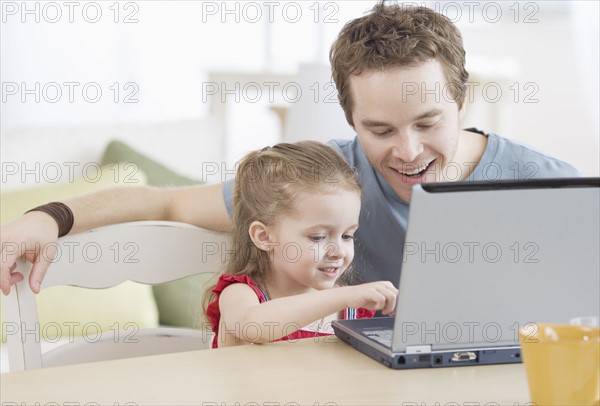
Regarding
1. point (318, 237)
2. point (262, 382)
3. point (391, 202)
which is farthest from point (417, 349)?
point (391, 202)

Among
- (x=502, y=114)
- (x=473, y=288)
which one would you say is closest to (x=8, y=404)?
(x=473, y=288)

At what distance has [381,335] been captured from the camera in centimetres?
114

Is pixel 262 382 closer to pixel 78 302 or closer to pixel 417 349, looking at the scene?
pixel 417 349

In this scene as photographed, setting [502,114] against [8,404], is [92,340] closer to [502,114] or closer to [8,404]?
[8,404]

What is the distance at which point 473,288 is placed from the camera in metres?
1.01

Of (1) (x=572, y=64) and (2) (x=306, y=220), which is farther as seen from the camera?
(1) (x=572, y=64)

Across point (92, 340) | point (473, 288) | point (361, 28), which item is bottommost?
point (92, 340)

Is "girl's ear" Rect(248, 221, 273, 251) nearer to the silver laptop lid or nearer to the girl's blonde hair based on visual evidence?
the girl's blonde hair

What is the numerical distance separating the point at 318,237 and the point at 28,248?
1.37 ft

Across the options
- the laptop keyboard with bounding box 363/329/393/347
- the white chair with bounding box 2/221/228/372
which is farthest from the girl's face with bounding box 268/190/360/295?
the laptop keyboard with bounding box 363/329/393/347

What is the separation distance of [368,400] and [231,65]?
226cm

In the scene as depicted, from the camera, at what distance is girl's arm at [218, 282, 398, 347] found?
3.82 feet

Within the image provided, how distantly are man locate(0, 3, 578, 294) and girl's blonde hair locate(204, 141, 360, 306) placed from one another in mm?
89

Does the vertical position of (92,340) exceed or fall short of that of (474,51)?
it falls short
